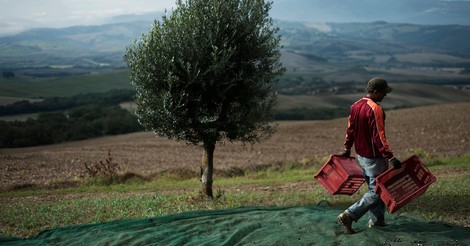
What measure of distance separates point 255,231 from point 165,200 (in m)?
6.98

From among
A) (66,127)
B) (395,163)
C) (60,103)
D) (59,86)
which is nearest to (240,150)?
(66,127)

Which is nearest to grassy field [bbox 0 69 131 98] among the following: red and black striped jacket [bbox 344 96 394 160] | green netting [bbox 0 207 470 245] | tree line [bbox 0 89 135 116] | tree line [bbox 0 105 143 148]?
tree line [bbox 0 89 135 116]

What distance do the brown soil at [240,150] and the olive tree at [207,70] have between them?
7578mm

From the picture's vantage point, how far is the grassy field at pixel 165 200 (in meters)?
13.6

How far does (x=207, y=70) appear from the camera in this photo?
14.2 meters

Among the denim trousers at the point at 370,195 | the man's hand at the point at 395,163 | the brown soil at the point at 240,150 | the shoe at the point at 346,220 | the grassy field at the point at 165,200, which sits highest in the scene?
the man's hand at the point at 395,163

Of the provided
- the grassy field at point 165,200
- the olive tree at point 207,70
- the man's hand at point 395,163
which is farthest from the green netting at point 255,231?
the olive tree at point 207,70

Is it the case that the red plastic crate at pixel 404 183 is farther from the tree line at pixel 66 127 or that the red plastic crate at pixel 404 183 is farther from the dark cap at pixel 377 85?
the tree line at pixel 66 127

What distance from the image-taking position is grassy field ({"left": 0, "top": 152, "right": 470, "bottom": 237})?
44.7ft

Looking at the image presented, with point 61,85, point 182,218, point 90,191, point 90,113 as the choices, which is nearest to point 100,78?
point 61,85

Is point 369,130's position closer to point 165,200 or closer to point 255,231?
point 255,231

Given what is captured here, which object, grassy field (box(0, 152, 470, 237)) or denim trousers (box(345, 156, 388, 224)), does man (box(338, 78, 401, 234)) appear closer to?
denim trousers (box(345, 156, 388, 224))

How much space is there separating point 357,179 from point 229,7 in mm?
7356

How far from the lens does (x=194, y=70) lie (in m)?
14.1
